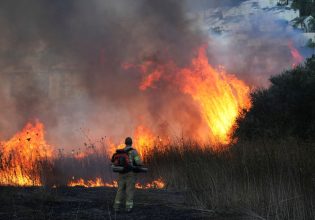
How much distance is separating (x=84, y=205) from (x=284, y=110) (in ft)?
33.8

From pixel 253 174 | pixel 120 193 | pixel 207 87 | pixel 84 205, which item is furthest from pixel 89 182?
pixel 207 87

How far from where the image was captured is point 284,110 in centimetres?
1922

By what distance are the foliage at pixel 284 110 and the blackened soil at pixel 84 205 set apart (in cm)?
616

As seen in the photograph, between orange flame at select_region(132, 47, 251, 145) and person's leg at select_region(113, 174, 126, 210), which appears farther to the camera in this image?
orange flame at select_region(132, 47, 251, 145)

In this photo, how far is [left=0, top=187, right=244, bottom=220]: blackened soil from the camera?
1033cm

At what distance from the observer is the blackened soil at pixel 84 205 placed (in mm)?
10328

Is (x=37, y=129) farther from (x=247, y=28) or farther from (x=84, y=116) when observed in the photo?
(x=247, y=28)

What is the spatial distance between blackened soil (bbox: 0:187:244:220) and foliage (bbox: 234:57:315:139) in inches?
242

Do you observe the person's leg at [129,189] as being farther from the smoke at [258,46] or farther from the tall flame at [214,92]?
the smoke at [258,46]

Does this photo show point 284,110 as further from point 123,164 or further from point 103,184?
point 123,164

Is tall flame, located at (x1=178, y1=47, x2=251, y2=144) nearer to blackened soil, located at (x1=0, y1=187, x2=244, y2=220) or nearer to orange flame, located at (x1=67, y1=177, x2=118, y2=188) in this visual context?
orange flame, located at (x1=67, y1=177, x2=118, y2=188)

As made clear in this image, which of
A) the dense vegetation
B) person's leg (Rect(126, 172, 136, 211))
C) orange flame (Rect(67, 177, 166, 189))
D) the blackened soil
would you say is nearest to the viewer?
the dense vegetation

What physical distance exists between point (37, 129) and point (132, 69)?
569 centimetres

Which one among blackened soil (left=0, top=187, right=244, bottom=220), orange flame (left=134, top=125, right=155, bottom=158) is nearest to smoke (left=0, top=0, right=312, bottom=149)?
orange flame (left=134, top=125, right=155, bottom=158)
